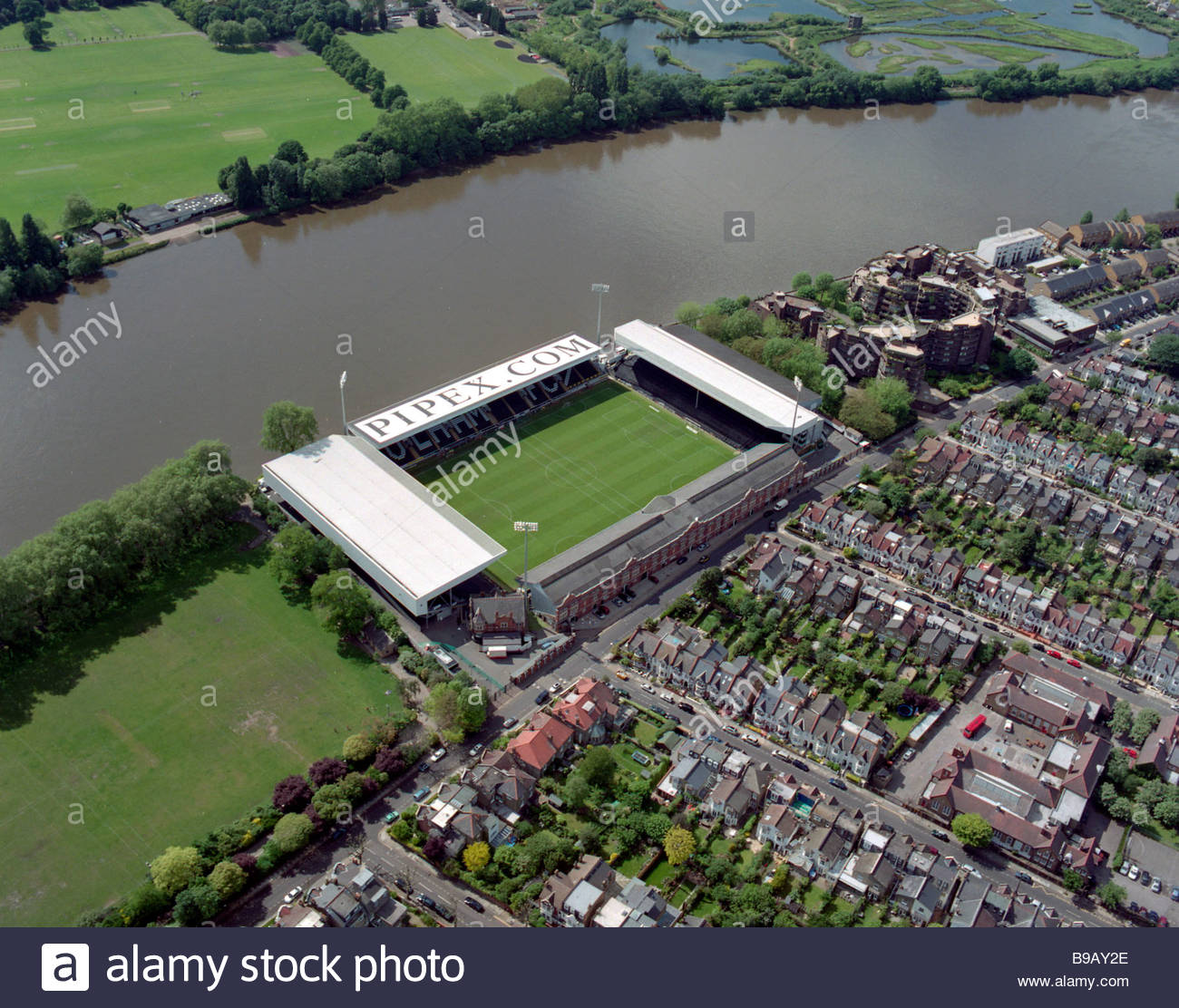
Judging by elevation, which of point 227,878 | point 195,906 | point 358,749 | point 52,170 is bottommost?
point 195,906

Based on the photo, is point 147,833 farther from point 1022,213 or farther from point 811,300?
point 1022,213

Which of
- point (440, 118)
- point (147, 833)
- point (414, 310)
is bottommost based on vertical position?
point (147, 833)

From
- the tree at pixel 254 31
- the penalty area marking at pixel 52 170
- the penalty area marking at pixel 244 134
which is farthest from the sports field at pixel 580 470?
the tree at pixel 254 31

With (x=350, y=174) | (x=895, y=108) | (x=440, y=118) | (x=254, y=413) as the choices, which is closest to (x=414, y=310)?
(x=254, y=413)

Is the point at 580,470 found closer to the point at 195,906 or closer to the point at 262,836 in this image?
the point at 262,836

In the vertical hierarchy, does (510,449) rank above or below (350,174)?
below

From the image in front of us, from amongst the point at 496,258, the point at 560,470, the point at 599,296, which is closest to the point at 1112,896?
the point at 560,470
